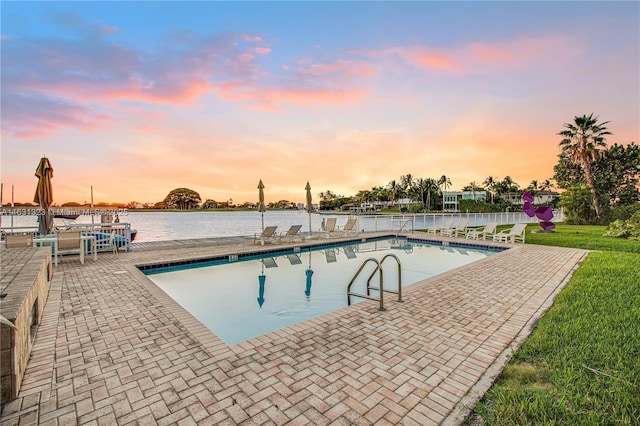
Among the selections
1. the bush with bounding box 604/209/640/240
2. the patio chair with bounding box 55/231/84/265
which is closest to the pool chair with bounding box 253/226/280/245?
the patio chair with bounding box 55/231/84/265

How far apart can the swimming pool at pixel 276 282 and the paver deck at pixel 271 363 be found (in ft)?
3.27

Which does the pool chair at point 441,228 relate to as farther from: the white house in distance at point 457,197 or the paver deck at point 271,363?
the white house in distance at point 457,197

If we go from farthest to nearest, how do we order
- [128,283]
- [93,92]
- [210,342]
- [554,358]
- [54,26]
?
[93,92] → [54,26] → [128,283] → [210,342] → [554,358]

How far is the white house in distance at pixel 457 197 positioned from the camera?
2544 inches

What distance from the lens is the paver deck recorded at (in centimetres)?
222

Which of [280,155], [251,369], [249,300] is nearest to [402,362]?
[251,369]

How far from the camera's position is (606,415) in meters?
2.19

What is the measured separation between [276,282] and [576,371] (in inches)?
229

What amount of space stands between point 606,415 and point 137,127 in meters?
17.3

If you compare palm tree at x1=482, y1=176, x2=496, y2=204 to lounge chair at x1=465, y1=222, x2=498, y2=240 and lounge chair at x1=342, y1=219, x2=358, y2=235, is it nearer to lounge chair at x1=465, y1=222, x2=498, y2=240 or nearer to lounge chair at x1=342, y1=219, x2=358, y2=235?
lounge chair at x1=465, y1=222, x2=498, y2=240

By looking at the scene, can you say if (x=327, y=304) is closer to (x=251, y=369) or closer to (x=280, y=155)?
(x=251, y=369)

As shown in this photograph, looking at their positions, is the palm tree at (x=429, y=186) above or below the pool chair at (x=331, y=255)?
above

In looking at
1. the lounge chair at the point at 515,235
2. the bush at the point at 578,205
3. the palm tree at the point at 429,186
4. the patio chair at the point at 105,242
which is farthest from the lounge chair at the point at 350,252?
the palm tree at the point at 429,186

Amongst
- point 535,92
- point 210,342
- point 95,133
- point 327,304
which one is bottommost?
point 327,304
